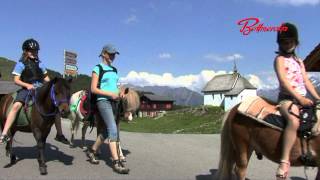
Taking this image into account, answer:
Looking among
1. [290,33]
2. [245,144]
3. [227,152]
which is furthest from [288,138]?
[290,33]

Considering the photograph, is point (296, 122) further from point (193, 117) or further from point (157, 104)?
point (157, 104)

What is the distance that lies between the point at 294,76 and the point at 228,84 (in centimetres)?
9193

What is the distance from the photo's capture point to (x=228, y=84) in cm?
9756

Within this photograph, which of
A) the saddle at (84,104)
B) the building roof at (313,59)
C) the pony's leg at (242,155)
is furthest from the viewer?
the building roof at (313,59)

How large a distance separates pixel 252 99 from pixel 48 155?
599cm

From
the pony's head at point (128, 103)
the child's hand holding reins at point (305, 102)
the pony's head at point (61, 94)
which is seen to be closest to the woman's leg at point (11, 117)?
the pony's head at point (61, 94)

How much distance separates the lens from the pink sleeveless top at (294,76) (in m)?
6.48

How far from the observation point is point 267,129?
6.65m

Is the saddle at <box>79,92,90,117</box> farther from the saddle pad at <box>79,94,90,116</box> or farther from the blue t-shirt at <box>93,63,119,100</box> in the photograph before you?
the blue t-shirt at <box>93,63,119,100</box>

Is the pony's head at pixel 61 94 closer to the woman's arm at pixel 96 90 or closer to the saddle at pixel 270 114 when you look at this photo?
the woman's arm at pixel 96 90

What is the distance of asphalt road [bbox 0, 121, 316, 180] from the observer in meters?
8.91

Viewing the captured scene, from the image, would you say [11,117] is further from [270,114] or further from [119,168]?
[270,114]

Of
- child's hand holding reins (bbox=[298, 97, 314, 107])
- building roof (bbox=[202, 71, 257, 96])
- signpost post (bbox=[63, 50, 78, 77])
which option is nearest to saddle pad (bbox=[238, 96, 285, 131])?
child's hand holding reins (bbox=[298, 97, 314, 107])

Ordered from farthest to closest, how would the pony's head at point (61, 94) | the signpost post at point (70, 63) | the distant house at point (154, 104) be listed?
the distant house at point (154, 104) → the signpost post at point (70, 63) → the pony's head at point (61, 94)
